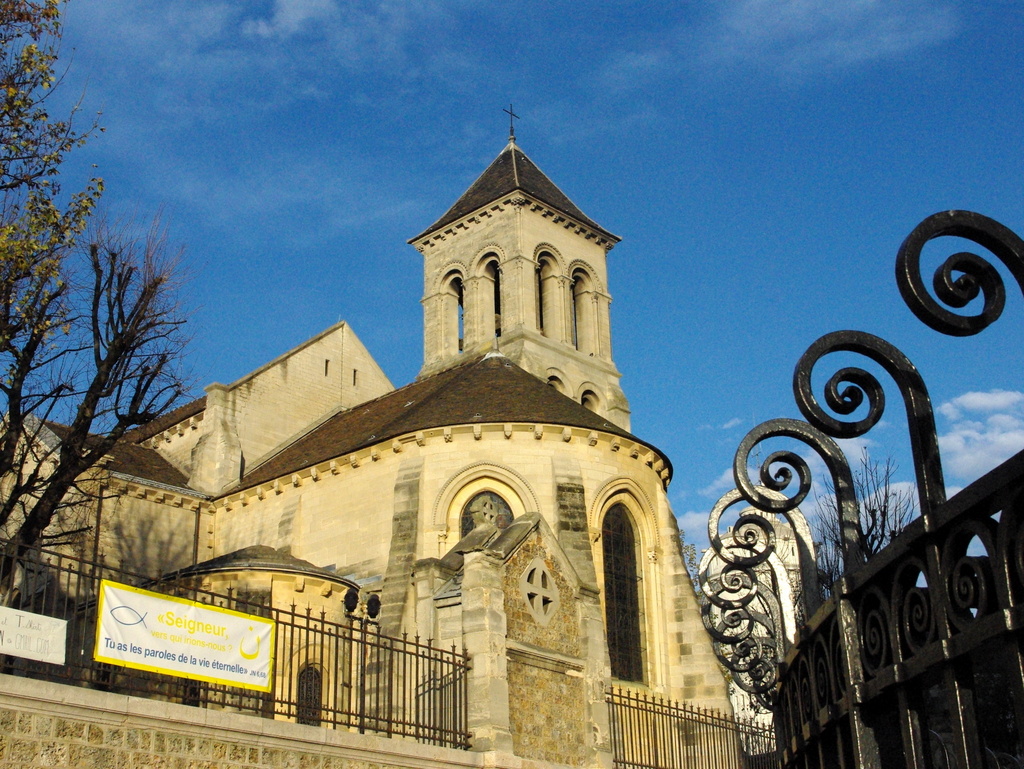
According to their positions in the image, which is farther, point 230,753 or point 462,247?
point 462,247

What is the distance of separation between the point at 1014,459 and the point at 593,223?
132 ft

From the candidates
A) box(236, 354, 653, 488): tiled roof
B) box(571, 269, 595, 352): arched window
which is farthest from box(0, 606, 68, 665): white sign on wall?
box(571, 269, 595, 352): arched window

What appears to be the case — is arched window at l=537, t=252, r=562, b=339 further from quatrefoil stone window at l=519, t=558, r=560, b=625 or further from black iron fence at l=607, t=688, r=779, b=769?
quatrefoil stone window at l=519, t=558, r=560, b=625

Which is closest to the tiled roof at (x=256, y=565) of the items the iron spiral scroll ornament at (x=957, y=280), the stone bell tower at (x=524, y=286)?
the stone bell tower at (x=524, y=286)

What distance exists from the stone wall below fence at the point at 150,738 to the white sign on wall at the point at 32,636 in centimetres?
35

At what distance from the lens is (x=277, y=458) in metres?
31.5

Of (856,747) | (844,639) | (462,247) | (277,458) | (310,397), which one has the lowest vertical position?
(856,747)

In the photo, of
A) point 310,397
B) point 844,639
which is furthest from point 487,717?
point 310,397

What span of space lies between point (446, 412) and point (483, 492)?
2.26 meters

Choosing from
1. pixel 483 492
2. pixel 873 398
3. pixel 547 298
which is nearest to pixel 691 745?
pixel 483 492

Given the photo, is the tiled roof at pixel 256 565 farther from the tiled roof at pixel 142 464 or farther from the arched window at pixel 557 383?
the arched window at pixel 557 383

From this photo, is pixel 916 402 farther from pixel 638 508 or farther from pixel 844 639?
pixel 638 508

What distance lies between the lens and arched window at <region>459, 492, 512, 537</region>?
24156 millimetres

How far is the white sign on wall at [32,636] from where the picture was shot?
27.3ft
